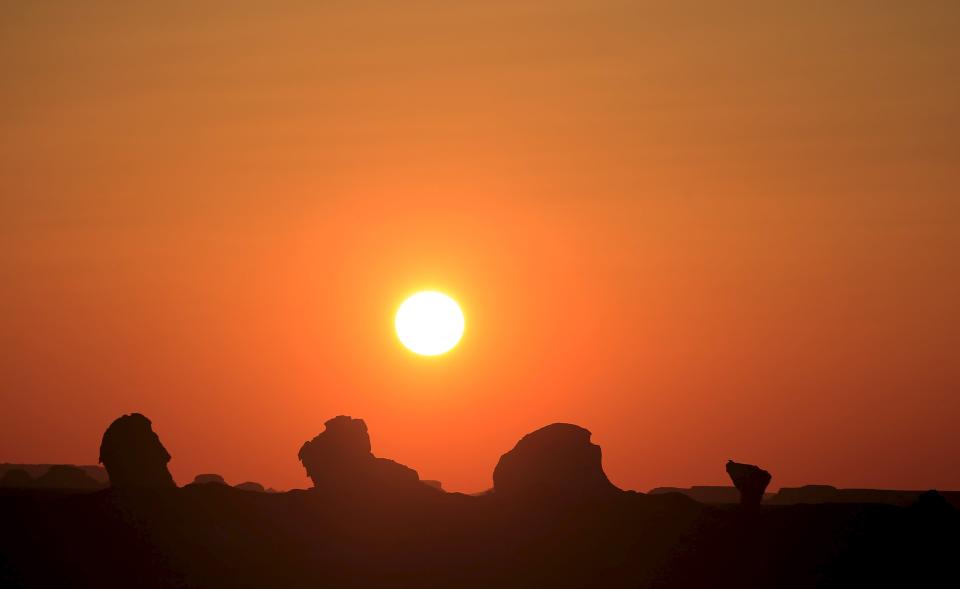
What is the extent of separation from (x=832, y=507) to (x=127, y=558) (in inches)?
1885

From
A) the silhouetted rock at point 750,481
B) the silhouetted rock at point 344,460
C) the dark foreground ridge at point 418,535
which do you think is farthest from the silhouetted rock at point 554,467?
the silhouetted rock at point 750,481

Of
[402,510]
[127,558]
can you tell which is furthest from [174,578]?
[402,510]

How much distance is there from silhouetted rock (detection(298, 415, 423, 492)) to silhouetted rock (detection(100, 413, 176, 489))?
36.4ft

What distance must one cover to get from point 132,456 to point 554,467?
3253 centimetres

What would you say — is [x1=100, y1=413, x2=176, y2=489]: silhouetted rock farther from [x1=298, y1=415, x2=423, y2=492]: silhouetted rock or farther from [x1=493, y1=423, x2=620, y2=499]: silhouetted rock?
[x1=493, y1=423, x2=620, y2=499]: silhouetted rock

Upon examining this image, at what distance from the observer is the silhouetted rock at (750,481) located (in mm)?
116125

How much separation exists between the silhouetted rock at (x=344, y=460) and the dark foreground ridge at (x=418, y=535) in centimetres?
11

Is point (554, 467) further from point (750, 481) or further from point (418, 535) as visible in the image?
point (750, 481)

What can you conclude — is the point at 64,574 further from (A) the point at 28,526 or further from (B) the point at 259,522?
(B) the point at 259,522

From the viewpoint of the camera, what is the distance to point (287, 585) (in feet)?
373

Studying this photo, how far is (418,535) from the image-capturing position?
12081 centimetres

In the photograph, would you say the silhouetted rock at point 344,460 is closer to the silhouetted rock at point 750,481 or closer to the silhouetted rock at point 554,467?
the silhouetted rock at point 554,467

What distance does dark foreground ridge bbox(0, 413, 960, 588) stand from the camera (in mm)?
109875

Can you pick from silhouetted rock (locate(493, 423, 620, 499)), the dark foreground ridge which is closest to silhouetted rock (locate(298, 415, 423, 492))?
the dark foreground ridge
